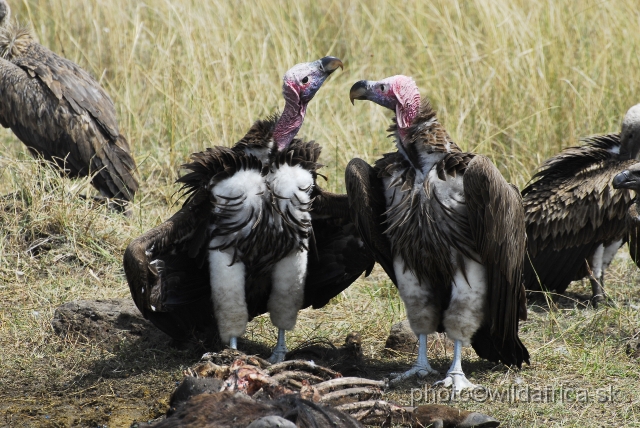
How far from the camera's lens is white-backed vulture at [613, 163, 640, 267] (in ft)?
16.5

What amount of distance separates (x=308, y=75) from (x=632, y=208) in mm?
2072

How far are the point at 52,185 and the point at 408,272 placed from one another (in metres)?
2.85

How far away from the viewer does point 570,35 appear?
7.85 meters

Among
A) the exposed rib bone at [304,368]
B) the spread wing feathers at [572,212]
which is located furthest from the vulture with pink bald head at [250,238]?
the spread wing feathers at [572,212]

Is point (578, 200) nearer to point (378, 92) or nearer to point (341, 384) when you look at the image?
point (378, 92)

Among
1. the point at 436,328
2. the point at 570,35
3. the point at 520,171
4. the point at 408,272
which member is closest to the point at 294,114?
the point at 408,272

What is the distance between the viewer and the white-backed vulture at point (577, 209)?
219 inches

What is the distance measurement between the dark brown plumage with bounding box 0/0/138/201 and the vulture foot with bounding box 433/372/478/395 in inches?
129

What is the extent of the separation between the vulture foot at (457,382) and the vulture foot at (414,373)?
0.49 feet

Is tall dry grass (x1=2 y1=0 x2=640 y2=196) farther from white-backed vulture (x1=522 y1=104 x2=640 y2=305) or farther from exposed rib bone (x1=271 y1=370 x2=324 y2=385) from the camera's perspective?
exposed rib bone (x1=271 y1=370 x2=324 y2=385)

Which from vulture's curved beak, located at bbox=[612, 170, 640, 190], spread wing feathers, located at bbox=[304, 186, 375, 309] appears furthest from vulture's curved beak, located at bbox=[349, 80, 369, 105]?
vulture's curved beak, located at bbox=[612, 170, 640, 190]

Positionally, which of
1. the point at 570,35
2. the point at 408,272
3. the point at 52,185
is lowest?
the point at 408,272

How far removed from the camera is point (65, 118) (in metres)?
6.83

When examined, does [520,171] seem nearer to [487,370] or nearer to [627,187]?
[627,187]
